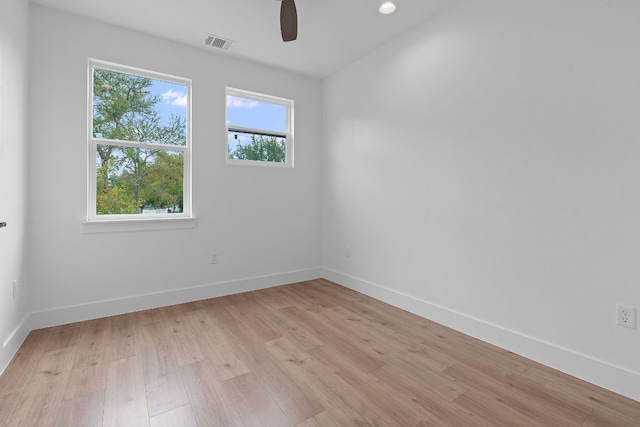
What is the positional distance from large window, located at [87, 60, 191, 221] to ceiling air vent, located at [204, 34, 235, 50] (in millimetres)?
453

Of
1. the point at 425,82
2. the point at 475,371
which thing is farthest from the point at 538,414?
the point at 425,82

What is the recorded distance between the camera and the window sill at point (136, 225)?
8.92 ft

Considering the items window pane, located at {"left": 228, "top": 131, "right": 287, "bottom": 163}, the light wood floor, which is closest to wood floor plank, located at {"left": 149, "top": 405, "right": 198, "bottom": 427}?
the light wood floor

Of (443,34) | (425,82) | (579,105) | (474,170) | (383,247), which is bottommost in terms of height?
(383,247)

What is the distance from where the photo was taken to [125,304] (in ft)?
9.41

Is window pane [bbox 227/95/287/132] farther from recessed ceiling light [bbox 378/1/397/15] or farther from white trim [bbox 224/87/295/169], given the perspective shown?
recessed ceiling light [bbox 378/1/397/15]

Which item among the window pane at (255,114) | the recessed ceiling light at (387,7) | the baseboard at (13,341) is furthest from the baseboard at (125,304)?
the recessed ceiling light at (387,7)

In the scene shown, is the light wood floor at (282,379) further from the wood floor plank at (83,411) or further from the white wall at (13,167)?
the white wall at (13,167)

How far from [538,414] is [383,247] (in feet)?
6.14

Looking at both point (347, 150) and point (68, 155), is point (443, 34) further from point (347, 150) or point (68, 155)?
point (68, 155)

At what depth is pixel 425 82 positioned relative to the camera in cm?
277

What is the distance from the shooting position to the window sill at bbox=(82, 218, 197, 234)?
2.72 metres

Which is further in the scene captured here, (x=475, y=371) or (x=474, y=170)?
(x=474, y=170)

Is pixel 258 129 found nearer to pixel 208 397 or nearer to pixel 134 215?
pixel 134 215
